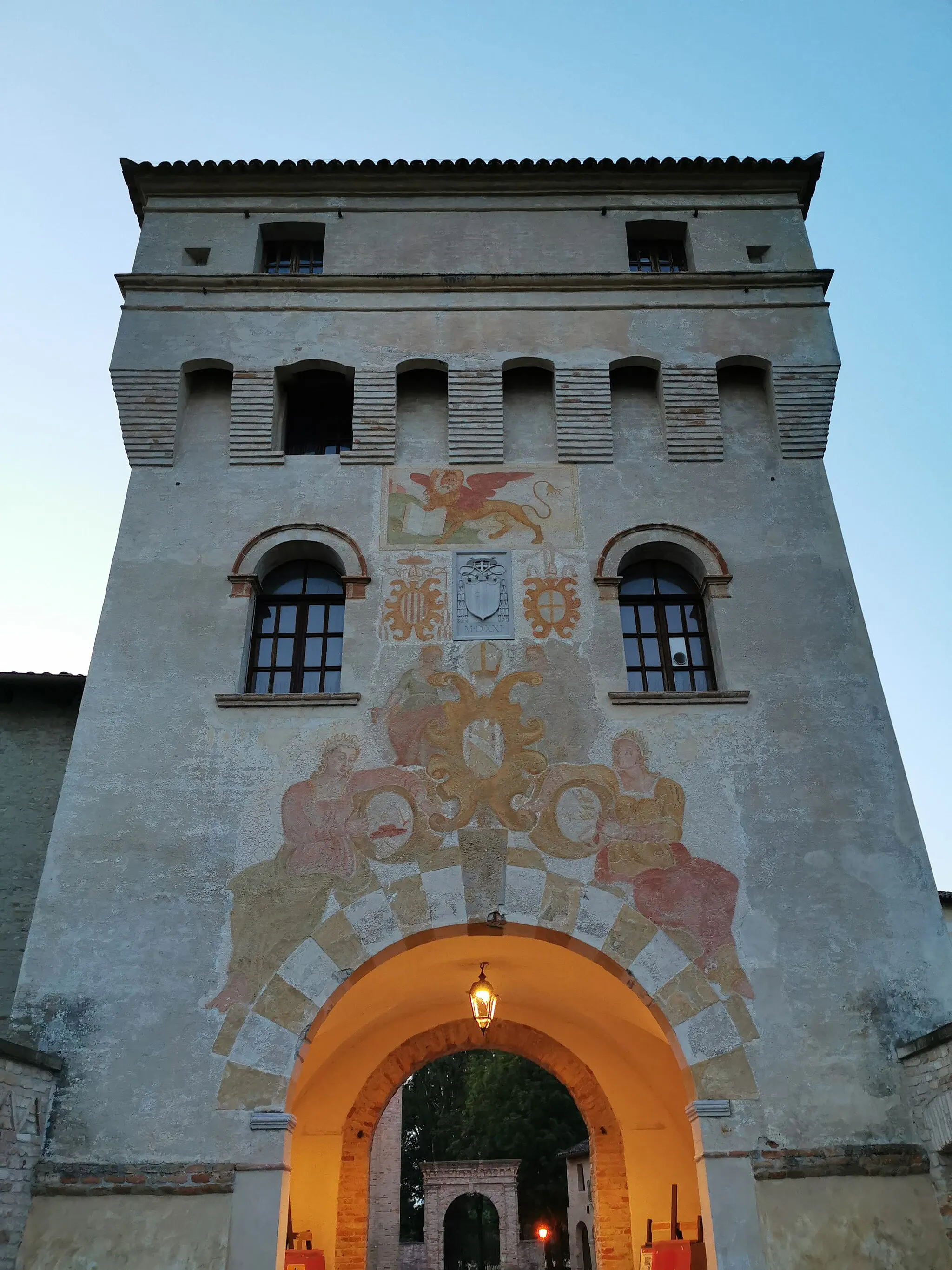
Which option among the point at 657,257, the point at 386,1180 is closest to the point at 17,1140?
the point at 657,257

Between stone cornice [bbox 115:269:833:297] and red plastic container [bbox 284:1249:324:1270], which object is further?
stone cornice [bbox 115:269:833:297]

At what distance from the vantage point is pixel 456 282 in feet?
36.6

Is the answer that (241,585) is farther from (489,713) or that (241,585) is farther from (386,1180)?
(386,1180)

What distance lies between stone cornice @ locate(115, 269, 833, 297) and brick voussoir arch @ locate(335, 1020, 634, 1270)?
27.7 ft

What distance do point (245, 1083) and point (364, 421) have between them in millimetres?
6408

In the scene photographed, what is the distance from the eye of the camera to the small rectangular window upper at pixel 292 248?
11906mm

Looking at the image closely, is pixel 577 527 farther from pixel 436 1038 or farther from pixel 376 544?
pixel 436 1038

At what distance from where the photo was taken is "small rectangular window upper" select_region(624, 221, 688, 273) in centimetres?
1191

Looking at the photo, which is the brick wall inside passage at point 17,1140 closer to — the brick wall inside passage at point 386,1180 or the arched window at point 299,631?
the arched window at point 299,631

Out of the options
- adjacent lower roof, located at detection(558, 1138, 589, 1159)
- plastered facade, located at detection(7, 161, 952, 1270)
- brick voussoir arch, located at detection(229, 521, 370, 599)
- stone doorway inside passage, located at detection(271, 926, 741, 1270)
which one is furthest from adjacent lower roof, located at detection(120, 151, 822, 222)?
adjacent lower roof, located at detection(558, 1138, 589, 1159)

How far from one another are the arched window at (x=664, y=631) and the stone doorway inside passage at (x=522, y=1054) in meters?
2.74

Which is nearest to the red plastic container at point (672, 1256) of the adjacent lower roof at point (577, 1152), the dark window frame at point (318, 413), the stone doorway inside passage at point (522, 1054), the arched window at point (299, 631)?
the stone doorway inside passage at point (522, 1054)

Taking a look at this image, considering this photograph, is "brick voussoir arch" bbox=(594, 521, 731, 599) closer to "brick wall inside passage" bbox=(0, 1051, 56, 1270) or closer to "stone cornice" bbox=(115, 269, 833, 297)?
"stone cornice" bbox=(115, 269, 833, 297)

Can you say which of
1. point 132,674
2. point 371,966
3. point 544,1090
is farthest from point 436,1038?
point 544,1090
